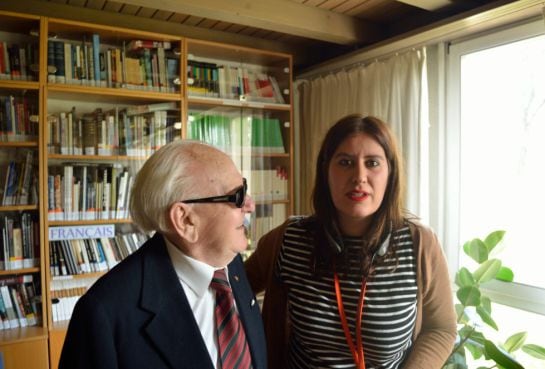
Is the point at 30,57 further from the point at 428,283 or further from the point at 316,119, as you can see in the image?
the point at 428,283

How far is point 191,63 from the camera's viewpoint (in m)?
2.96

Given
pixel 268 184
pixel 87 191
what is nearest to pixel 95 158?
pixel 87 191

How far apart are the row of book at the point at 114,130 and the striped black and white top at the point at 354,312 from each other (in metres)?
1.90

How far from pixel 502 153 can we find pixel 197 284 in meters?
2.08

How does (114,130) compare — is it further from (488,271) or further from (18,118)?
(488,271)

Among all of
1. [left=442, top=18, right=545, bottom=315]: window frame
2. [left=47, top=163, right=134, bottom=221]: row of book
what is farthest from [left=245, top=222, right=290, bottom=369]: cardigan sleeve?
[left=47, top=163, right=134, bottom=221]: row of book

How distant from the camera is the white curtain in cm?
257

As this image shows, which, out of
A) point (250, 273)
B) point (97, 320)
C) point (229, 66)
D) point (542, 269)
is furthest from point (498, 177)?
point (97, 320)

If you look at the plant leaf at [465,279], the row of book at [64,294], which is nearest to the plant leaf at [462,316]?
the plant leaf at [465,279]

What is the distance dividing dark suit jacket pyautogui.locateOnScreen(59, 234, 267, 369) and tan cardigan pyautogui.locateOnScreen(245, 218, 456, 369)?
0.44 metres

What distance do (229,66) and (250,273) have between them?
2.16 m

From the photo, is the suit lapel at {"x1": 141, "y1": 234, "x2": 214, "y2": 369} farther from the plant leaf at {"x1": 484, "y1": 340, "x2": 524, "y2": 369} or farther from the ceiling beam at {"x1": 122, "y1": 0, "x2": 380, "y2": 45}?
the ceiling beam at {"x1": 122, "y1": 0, "x2": 380, "y2": 45}

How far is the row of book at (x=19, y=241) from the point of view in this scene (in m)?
2.39

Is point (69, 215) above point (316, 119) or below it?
below
